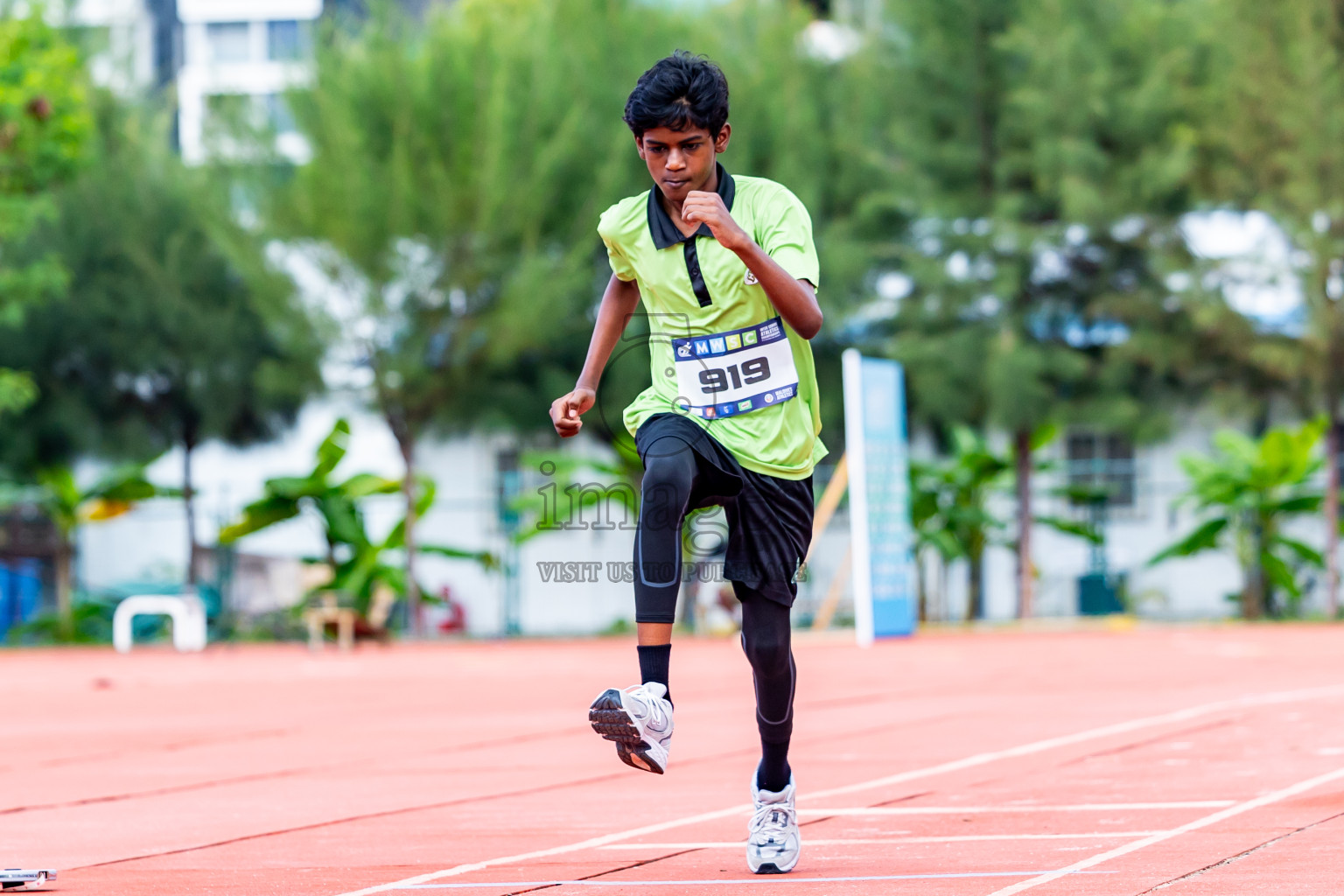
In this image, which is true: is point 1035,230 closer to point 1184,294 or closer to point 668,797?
point 1184,294

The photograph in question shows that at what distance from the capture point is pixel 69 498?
2411cm

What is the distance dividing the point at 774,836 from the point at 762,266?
4.18ft

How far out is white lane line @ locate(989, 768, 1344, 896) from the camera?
357cm

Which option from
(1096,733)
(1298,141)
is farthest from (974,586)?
(1096,733)

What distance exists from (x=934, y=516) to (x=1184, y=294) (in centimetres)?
439

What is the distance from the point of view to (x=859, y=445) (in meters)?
16.2

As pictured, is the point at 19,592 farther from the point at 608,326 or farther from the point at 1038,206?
the point at 608,326

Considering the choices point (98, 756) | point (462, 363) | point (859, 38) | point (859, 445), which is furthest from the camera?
point (859, 38)

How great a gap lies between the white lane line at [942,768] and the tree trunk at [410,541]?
14.4m

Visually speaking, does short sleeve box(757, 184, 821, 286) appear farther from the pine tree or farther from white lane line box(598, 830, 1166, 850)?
the pine tree

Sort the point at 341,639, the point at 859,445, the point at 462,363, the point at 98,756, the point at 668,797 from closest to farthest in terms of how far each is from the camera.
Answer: the point at 668,797 < the point at 98,756 < the point at 859,445 < the point at 341,639 < the point at 462,363

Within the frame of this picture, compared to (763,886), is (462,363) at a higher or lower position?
higher

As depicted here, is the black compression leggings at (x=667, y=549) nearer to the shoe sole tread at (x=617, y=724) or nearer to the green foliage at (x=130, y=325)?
the shoe sole tread at (x=617, y=724)

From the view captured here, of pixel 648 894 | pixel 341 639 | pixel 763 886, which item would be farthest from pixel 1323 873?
pixel 341 639
